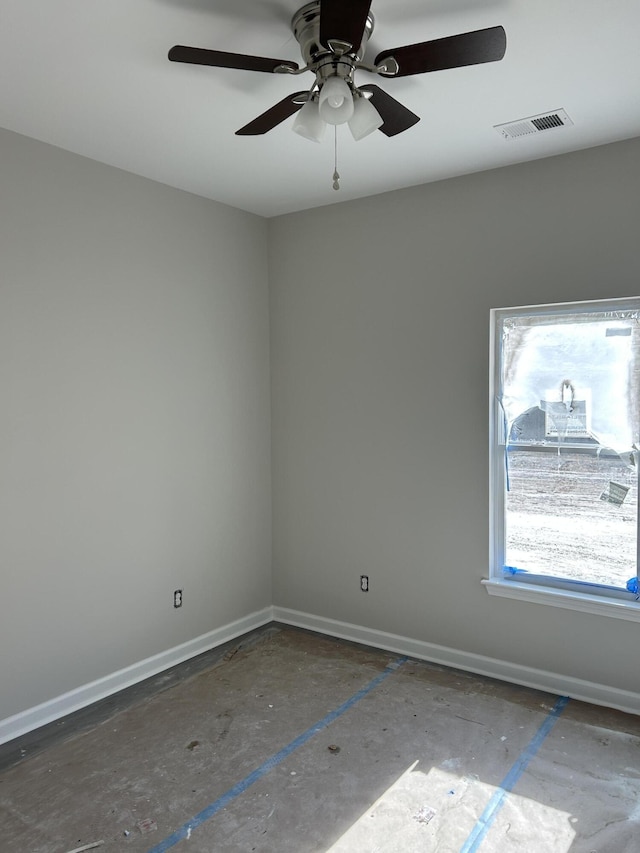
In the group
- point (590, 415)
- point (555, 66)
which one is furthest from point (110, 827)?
point (555, 66)

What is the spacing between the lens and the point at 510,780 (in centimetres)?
261

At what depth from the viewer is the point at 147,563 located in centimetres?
364

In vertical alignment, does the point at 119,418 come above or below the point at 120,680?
above

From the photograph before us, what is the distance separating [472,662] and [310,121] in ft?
9.86

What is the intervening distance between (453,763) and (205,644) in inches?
72.2

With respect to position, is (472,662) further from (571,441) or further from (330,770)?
(571,441)

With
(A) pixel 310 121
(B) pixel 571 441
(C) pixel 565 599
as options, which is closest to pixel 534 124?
(A) pixel 310 121

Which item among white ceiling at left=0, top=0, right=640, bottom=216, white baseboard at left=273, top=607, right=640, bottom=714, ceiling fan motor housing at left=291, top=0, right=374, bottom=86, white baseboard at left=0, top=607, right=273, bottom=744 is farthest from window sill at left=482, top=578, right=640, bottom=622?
ceiling fan motor housing at left=291, top=0, right=374, bottom=86

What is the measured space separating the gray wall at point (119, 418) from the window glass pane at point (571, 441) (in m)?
1.78

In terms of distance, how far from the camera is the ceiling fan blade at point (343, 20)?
1.72 m

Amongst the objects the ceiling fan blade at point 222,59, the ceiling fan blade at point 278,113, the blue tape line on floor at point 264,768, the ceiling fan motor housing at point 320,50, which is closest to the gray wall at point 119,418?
the blue tape line on floor at point 264,768

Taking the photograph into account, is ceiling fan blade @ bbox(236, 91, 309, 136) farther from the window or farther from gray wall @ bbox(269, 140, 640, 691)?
the window

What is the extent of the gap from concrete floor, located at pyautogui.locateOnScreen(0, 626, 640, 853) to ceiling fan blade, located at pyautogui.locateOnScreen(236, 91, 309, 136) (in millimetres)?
2653

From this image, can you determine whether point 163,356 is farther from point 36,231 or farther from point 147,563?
point 147,563
